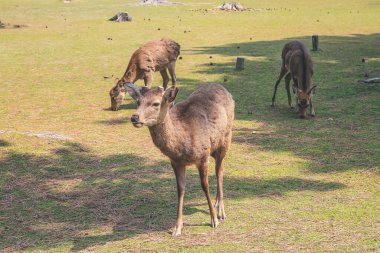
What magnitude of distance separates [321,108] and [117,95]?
16.3ft

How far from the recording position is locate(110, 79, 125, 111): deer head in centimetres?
1423

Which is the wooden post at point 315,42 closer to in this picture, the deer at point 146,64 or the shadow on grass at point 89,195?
the deer at point 146,64

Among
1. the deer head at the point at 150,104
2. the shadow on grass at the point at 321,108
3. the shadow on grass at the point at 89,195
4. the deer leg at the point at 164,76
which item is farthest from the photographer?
the deer leg at the point at 164,76

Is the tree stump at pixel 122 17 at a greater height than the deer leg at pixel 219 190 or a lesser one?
greater

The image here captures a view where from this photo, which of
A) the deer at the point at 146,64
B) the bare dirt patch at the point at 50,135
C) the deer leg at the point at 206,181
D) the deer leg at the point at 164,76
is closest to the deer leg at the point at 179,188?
the deer leg at the point at 206,181

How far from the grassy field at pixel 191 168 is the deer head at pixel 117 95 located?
0.30m

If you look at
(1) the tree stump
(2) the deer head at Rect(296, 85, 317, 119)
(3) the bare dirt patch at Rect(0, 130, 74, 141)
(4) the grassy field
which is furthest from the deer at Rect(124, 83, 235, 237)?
(1) the tree stump

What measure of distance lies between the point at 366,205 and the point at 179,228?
263cm

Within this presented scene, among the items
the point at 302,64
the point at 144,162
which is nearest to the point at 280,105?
the point at 302,64

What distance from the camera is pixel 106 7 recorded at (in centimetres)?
4256

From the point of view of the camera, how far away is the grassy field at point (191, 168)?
6.97m

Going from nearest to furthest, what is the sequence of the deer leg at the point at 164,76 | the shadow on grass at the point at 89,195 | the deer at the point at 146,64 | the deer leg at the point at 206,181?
the deer leg at the point at 206,181
the shadow on grass at the point at 89,195
the deer at the point at 146,64
the deer leg at the point at 164,76

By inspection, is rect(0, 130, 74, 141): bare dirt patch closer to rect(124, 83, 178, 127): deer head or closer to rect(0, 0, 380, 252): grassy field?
rect(0, 0, 380, 252): grassy field

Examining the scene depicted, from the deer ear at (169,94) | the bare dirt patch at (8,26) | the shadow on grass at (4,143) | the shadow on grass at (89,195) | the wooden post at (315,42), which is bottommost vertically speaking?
the shadow on grass at (89,195)
